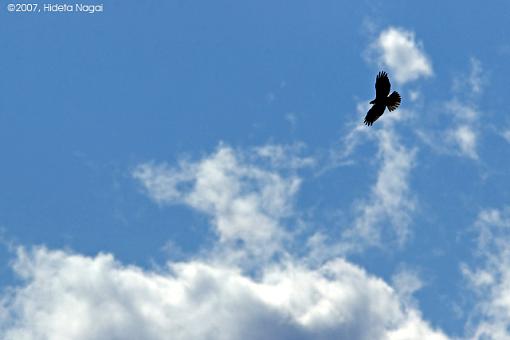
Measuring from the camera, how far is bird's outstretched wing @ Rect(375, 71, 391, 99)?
554 feet

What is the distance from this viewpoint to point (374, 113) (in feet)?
559

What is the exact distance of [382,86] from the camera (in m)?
169

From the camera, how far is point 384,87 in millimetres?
169000

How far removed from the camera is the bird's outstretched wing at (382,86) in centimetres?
16875

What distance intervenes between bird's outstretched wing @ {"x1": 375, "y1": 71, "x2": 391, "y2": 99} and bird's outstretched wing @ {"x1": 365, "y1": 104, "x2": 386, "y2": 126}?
88 centimetres

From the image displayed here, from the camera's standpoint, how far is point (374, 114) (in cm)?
17050

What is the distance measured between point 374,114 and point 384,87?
2.62 m

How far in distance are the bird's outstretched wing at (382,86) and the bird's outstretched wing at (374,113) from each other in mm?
878

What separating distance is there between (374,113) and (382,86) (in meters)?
2.65

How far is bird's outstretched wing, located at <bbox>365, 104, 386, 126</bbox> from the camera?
17012cm

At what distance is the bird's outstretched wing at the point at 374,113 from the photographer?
17012 centimetres
